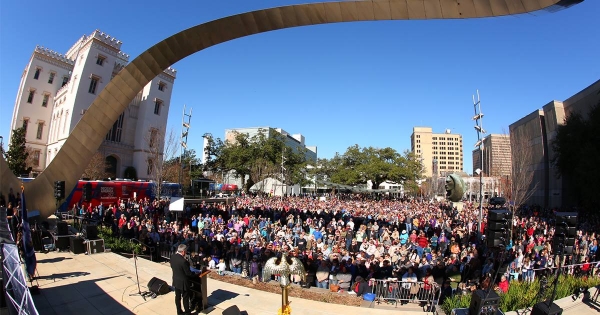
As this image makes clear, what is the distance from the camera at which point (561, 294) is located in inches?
305

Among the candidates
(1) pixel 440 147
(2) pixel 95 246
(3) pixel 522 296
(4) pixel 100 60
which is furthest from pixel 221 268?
(1) pixel 440 147

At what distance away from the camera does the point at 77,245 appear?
10.9 meters

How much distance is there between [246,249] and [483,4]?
10195 mm

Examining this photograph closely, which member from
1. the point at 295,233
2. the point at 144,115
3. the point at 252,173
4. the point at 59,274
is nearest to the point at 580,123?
the point at 295,233

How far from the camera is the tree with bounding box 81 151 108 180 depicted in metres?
40.3

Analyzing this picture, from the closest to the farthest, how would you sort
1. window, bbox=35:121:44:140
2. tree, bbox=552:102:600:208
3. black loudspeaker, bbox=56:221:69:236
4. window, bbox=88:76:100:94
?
black loudspeaker, bbox=56:221:69:236
tree, bbox=552:102:600:208
window, bbox=88:76:100:94
window, bbox=35:121:44:140

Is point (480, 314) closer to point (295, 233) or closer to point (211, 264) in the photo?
point (211, 264)

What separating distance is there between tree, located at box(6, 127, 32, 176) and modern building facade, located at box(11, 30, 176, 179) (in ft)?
14.7

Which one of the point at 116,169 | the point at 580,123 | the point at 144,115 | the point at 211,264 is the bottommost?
the point at 211,264

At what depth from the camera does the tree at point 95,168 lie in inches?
1588

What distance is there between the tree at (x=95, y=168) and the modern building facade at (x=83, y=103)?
4802mm

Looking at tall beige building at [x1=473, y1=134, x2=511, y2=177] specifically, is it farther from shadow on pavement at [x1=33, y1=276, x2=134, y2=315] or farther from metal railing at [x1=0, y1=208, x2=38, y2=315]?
metal railing at [x1=0, y1=208, x2=38, y2=315]

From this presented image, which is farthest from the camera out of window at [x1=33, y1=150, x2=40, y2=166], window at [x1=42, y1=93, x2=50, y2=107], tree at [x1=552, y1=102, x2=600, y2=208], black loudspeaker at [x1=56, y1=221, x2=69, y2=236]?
window at [x1=42, y1=93, x2=50, y2=107]

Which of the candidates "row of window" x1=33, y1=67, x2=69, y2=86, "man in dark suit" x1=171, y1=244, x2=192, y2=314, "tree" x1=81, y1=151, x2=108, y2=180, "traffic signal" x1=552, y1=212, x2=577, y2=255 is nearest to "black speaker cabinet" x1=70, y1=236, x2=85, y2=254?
"man in dark suit" x1=171, y1=244, x2=192, y2=314
